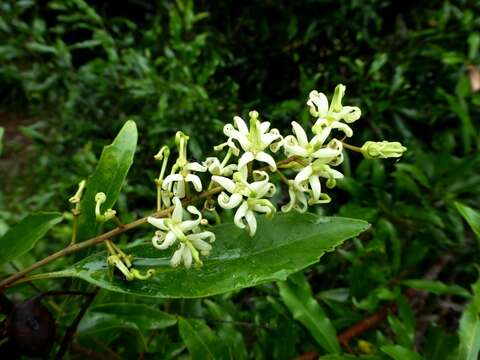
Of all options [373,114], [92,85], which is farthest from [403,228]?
[92,85]

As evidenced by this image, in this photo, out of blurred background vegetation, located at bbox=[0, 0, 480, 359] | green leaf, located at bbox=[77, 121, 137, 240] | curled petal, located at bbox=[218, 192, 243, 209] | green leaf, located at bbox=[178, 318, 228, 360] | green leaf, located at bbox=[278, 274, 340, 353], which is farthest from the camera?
blurred background vegetation, located at bbox=[0, 0, 480, 359]

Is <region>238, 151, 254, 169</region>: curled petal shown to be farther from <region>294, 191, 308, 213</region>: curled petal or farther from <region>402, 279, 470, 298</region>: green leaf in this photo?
<region>402, 279, 470, 298</region>: green leaf

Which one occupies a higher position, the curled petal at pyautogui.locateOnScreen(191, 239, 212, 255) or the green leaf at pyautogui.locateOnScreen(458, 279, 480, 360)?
the curled petal at pyautogui.locateOnScreen(191, 239, 212, 255)

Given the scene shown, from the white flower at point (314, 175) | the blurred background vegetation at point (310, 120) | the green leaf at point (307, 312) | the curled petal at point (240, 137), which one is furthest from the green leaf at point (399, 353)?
the curled petal at point (240, 137)

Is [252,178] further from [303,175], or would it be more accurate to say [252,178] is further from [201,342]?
[201,342]

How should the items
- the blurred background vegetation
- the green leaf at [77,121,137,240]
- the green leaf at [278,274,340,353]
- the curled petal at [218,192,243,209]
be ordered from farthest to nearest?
the blurred background vegetation < the green leaf at [278,274,340,353] < the green leaf at [77,121,137,240] < the curled petal at [218,192,243,209]

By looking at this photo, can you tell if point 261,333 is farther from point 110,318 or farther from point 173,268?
point 173,268

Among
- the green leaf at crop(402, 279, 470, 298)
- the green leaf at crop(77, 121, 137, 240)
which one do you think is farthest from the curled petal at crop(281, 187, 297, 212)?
the green leaf at crop(402, 279, 470, 298)
